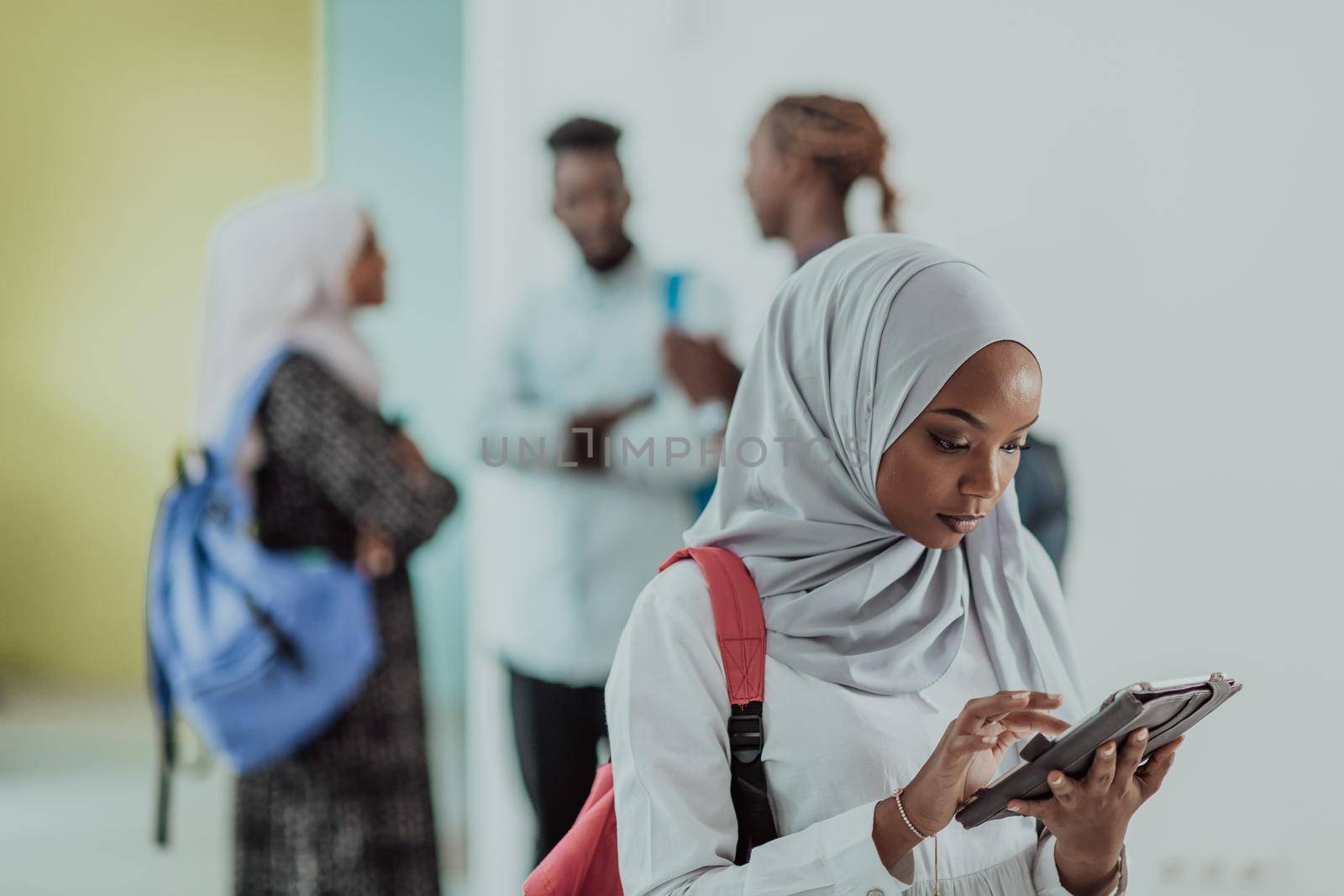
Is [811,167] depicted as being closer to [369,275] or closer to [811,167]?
[811,167]

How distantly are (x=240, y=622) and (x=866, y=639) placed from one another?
4.54ft

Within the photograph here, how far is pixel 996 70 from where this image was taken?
2504mm

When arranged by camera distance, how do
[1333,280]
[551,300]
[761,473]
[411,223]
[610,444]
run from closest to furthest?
[761,473], [610,444], [551,300], [1333,280], [411,223]

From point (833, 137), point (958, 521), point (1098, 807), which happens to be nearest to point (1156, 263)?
point (833, 137)

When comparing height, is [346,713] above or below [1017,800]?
below

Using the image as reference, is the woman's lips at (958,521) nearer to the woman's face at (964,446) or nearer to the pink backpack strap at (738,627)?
the woman's face at (964,446)

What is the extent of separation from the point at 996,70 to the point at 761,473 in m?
1.78

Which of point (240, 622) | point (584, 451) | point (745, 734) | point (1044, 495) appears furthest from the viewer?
point (584, 451)

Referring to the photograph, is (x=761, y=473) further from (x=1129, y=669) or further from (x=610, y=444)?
(x=1129, y=669)

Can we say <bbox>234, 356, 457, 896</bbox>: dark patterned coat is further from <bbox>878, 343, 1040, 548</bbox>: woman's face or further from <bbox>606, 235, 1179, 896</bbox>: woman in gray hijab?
<bbox>878, 343, 1040, 548</bbox>: woman's face

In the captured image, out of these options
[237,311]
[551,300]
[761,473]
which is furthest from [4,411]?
[761,473]

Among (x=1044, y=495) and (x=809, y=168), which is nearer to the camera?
(x=1044, y=495)

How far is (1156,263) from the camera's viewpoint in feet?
8.14

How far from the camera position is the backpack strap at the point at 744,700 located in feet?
3.18
